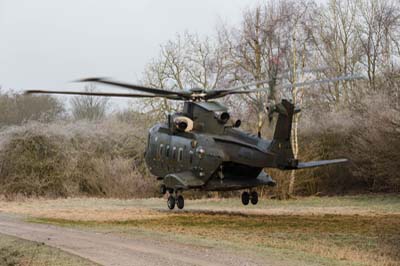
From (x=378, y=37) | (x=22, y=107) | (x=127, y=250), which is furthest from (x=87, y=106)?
(x=127, y=250)

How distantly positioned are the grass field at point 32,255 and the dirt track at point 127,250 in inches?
13.0

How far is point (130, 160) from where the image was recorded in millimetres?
39969

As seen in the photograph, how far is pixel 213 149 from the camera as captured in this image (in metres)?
23.5

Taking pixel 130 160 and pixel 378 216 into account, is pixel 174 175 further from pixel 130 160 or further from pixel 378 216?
pixel 130 160

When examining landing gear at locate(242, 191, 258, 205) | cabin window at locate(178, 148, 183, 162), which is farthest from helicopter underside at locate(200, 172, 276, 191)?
cabin window at locate(178, 148, 183, 162)

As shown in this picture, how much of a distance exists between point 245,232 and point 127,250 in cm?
552

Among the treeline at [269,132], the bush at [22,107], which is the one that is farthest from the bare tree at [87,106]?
the treeline at [269,132]

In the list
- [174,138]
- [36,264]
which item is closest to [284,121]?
[174,138]

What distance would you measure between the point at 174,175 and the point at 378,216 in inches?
285

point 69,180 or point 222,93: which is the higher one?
point 222,93

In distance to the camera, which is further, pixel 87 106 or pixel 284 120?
pixel 87 106

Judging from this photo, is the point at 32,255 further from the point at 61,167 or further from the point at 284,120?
the point at 61,167

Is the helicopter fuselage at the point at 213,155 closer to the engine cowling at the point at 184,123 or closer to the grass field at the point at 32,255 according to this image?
the engine cowling at the point at 184,123

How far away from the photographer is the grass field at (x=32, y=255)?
12734 mm
